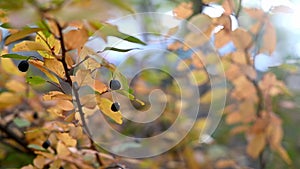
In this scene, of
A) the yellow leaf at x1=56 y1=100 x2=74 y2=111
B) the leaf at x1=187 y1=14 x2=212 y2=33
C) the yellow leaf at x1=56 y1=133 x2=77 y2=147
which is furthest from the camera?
the leaf at x1=187 y1=14 x2=212 y2=33

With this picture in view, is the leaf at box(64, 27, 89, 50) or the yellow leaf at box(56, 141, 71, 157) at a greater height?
→ the leaf at box(64, 27, 89, 50)

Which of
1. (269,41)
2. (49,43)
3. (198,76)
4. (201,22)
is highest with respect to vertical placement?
(49,43)

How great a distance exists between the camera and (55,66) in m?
0.54

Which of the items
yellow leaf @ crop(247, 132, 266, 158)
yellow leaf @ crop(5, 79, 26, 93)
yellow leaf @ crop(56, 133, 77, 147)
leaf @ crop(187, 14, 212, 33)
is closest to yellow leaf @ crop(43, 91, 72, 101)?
yellow leaf @ crop(56, 133, 77, 147)

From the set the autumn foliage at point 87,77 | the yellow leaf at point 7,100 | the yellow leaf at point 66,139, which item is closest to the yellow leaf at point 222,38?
the autumn foliage at point 87,77

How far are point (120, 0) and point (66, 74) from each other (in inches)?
7.8

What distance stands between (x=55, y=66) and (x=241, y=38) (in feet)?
1.62

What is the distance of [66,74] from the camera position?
53 centimetres

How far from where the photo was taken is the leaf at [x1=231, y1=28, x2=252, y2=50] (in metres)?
0.89

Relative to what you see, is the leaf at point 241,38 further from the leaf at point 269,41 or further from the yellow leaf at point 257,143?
the yellow leaf at point 257,143

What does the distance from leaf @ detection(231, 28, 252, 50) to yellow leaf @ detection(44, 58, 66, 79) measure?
1.41ft

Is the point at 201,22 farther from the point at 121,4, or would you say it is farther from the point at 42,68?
the point at 121,4

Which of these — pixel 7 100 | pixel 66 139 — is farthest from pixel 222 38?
pixel 7 100

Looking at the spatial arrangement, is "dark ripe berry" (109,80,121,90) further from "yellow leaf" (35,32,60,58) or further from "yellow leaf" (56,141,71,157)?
"yellow leaf" (56,141,71,157)
